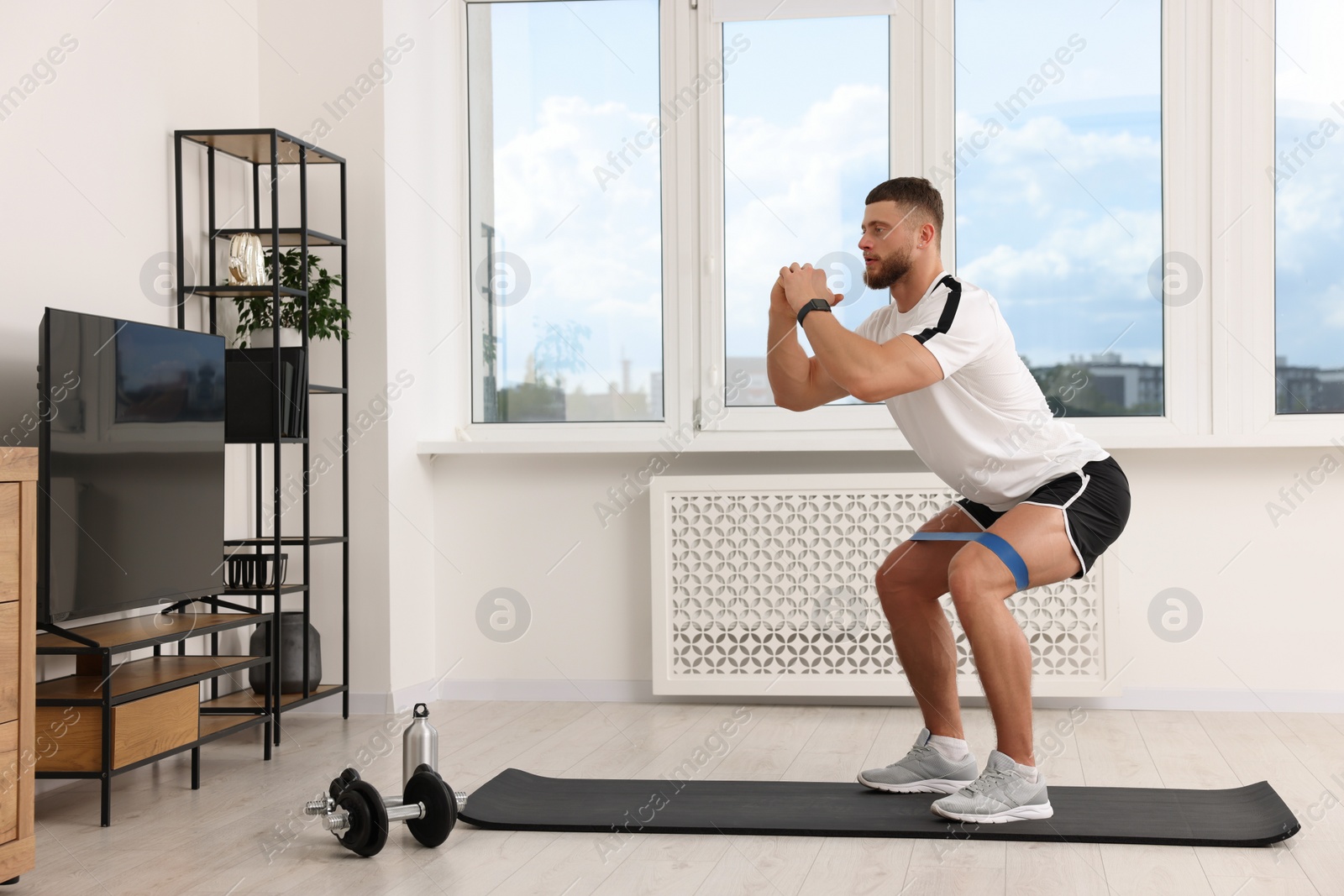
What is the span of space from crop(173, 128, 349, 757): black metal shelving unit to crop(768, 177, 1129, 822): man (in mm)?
1435

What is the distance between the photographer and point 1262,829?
7.52ft

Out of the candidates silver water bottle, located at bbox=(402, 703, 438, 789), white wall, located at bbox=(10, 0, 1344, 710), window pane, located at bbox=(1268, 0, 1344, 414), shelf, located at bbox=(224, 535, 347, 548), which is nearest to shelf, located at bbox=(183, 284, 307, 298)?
white wall, located at bbox=(10, 0, 1344, 710)

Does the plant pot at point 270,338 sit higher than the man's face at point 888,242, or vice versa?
the man's face at point 888,242

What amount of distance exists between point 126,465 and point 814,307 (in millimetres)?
1574

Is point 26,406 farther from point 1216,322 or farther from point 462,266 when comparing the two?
point 1216,322

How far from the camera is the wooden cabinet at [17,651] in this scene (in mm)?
2043

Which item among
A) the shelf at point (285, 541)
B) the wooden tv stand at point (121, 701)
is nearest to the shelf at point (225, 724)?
the wooden tv stand at point (121, 701)

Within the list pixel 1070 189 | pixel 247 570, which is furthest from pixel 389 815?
pixel 1070 189

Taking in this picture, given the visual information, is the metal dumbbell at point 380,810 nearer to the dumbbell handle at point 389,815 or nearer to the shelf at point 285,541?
the dumbbell handle at point 389,815

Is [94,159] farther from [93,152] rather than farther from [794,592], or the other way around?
[794,592]

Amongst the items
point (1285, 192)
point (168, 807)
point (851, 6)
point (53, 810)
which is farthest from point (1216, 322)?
point (53, 810)

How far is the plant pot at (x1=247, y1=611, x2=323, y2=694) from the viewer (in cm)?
338

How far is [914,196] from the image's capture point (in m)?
2.55

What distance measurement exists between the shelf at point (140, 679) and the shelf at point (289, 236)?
1.18 metres
